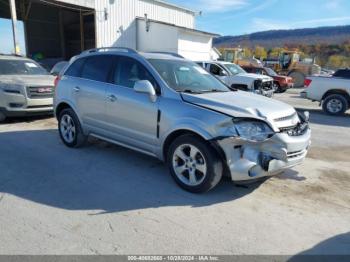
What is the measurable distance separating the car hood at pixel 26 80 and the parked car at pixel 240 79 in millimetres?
6644

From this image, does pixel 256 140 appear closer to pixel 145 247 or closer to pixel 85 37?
pixel 145 247

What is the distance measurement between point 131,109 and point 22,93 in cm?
470

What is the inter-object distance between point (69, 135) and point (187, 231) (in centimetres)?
368

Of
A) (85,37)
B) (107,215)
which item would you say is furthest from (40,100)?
(85,37)

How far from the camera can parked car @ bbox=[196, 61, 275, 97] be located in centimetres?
1351

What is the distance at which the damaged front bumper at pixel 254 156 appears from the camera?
3.88 m

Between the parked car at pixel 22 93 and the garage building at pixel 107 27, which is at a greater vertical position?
the garage building at pixel 107 27

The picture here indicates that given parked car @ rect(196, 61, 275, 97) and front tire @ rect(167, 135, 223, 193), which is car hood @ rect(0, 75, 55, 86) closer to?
front tire @ rect(167, 135, 223, 193)

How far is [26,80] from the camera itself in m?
8.60

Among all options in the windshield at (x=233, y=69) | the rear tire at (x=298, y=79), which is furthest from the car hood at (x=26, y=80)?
the rear tire at (x=298, y=79)

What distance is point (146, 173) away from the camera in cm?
Result: 491

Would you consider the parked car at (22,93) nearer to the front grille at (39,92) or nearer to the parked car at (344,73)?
the front grille at (39,92)

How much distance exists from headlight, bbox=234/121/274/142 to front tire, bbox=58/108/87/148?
3240mm

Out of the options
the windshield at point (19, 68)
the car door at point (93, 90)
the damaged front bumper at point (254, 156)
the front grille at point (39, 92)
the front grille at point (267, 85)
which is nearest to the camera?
the damaged front bumper at point (254, 156)
